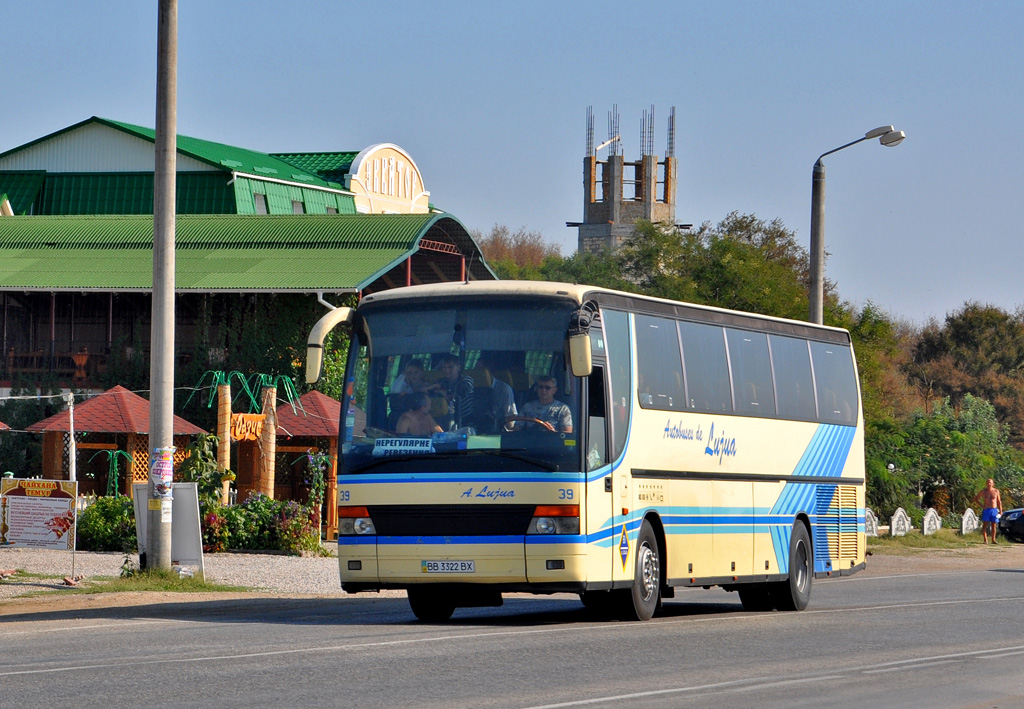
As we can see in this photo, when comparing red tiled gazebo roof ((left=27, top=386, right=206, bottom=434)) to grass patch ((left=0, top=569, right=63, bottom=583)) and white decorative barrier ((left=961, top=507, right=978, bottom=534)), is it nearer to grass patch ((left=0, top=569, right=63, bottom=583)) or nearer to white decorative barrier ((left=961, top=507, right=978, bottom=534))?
grass patch ((left=0, top=569, right=63, bottom=583))

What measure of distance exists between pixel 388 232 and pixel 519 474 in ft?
87.7

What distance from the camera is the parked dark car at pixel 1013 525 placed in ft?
143

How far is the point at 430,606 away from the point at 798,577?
547 cm

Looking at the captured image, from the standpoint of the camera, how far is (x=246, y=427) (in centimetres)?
2970

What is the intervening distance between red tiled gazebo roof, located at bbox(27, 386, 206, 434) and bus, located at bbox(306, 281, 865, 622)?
51.8ft

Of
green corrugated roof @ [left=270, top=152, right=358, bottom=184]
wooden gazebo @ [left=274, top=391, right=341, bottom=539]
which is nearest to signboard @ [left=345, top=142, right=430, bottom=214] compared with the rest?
green corrugated roof @ [left=270, top=152, right=358, bottom=184]

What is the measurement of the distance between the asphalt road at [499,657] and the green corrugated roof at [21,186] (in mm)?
37824

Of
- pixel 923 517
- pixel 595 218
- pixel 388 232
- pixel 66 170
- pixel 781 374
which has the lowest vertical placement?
pixel 923 517

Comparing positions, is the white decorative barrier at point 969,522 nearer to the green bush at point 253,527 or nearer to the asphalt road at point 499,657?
the green bush at point 253,527

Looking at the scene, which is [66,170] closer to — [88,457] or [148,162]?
[148,162]

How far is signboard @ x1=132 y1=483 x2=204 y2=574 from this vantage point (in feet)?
64.7

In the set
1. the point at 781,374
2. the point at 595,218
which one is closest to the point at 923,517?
the point at 781,374

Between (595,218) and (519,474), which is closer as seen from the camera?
(519,474)

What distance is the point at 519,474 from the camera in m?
14.7
